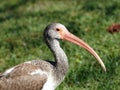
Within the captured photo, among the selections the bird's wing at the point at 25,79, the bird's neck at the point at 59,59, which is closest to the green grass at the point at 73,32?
the bird's neck at the point at 59,59

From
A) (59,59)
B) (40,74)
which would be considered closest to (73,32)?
(59,59)

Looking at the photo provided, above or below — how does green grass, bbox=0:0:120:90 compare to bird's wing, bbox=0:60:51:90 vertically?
below

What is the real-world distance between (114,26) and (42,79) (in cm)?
366

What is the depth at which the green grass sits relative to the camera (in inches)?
297

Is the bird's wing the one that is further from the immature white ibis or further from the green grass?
the green grass

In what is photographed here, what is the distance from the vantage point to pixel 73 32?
9781 mm

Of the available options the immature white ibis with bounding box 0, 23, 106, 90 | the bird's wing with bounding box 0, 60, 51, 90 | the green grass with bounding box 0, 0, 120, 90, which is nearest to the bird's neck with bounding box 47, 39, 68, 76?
the immature white ibis with bounding box 0, 23, 106, 90

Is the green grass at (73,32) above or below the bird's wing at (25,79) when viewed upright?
below

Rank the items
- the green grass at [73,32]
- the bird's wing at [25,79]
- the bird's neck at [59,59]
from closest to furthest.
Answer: the bird's wing at [25,79] < the bird's neck at [59,59] < the green grass at [73,32]

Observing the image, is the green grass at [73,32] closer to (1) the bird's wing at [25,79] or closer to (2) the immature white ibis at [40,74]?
(2) the immature white ibis at [40,74]

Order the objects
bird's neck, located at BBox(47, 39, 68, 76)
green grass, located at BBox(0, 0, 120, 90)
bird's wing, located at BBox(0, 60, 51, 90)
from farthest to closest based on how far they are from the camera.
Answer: green grass, located at BBox(0, 0, 120, 90) < bird's neck, located at BBox(47, 39, 68, 76) < bird's wing, located at BBox(0, 60, 51, 90)

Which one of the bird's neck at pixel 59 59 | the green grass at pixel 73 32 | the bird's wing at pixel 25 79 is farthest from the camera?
the green grass at pixel 73 32

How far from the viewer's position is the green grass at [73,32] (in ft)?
24.7

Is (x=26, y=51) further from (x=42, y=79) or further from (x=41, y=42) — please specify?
(x=42, y=79)
